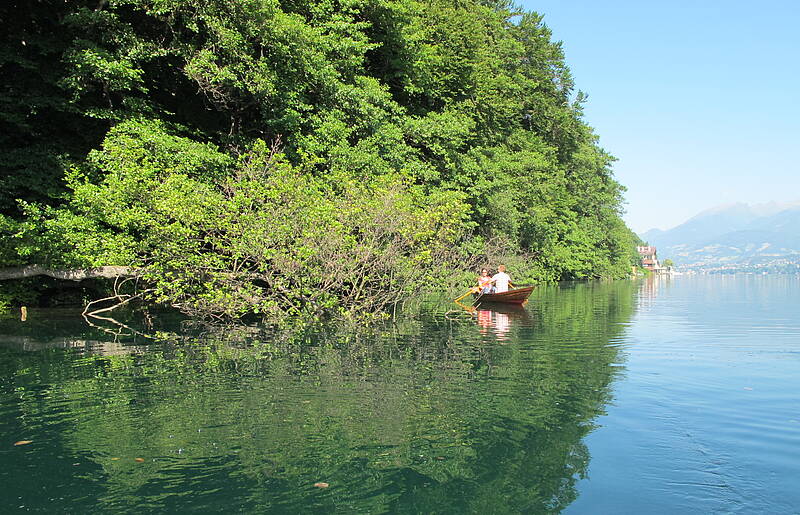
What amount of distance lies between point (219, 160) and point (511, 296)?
1256 cm

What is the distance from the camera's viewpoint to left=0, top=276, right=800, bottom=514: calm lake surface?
18.4ft

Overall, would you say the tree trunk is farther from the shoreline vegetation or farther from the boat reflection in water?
the boat reflection in water

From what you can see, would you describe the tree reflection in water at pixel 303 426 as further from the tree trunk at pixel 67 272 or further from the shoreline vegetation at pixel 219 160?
the tree trunk at pixel 67 272

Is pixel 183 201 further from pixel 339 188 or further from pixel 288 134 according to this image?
pixel 288 134

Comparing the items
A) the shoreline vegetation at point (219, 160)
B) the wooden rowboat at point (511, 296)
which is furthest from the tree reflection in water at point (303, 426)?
the wooden rowboat at point (511, 296)

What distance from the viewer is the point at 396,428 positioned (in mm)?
7465

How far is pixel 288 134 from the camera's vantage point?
24453 mm

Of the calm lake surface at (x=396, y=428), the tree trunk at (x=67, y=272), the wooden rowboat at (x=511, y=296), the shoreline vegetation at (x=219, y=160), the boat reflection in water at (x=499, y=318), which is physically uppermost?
the shoreline vegetation at (x=219, y=160)

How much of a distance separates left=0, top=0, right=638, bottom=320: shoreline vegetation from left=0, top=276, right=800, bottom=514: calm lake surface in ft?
12.7

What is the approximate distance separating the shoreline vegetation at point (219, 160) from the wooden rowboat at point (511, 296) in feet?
6.68

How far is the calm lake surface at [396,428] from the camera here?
5617 millimetres

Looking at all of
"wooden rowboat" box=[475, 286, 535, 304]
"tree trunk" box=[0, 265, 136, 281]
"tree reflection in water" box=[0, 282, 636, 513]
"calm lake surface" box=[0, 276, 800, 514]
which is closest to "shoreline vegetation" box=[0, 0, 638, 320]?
"tree trunk" box=[0, 265, 136, 281]

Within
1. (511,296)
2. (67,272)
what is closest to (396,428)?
(67,272)

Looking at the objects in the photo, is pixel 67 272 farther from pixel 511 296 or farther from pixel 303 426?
pixel 511 296
